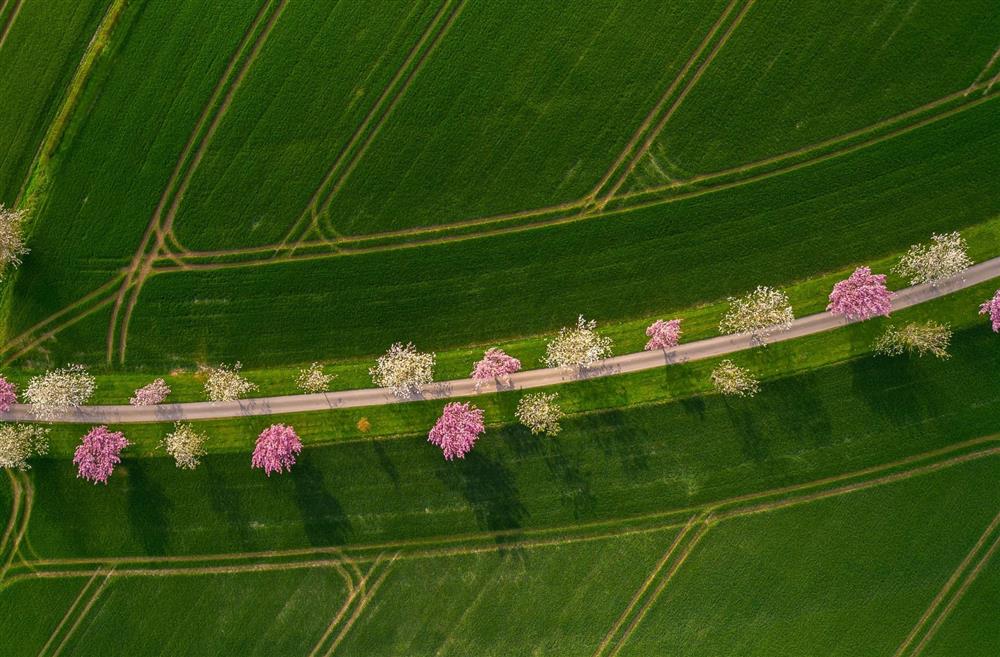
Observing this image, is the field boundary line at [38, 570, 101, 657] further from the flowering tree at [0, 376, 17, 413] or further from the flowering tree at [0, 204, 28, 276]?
the flowering tree at [0, 204, 28, 276]

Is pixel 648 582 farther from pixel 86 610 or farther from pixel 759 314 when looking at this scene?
pixel 86 610

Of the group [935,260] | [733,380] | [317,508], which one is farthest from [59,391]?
[935,260]

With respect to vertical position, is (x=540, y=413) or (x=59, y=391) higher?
(x=59, y=391)

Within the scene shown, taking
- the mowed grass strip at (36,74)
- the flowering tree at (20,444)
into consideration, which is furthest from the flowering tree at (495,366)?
the mowed grass strip at (36,74)

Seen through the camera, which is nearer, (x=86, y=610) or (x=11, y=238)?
(x=11, y=238)

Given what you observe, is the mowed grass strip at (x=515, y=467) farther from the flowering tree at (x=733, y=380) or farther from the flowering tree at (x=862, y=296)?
the flowering tree at (x=862, y=296)

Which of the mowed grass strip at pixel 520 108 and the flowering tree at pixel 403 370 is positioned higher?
the mowed grass strip at pixel 520 108
